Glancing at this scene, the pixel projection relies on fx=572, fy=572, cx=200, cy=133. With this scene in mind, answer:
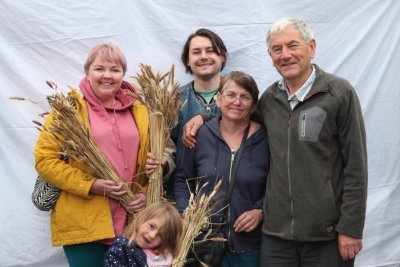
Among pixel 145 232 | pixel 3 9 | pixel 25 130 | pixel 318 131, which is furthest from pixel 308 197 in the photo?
pixel 3 9

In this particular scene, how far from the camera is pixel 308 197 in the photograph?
272cm

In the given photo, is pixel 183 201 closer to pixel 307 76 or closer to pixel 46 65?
pixel 307 76

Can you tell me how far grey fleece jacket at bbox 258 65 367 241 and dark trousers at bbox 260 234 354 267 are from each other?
0.05 meters

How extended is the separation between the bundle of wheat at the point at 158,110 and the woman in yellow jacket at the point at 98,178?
6 cm

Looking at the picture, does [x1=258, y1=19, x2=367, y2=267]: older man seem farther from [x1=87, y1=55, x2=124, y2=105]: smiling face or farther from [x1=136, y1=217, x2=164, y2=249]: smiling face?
[x1=87, y1=55, x2=124, y2=105]: smiling face

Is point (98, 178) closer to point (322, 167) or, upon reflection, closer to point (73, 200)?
point (73, 200)

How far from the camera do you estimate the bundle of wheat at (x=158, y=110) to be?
9.85ft

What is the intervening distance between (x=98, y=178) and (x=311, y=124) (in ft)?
3.66

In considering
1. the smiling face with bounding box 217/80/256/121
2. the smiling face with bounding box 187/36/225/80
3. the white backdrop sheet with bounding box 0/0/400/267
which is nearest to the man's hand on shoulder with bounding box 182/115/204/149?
the smiling face with bounding box 217/80/256/121

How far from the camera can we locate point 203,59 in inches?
132

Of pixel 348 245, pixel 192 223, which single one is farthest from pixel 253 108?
pixel 348 245

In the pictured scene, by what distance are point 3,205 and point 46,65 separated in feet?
2.95

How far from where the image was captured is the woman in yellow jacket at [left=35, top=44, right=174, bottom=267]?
9.49 feet

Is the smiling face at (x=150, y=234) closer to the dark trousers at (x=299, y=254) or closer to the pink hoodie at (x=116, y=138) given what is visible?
the pink hoodie at (x=116, y=138)
